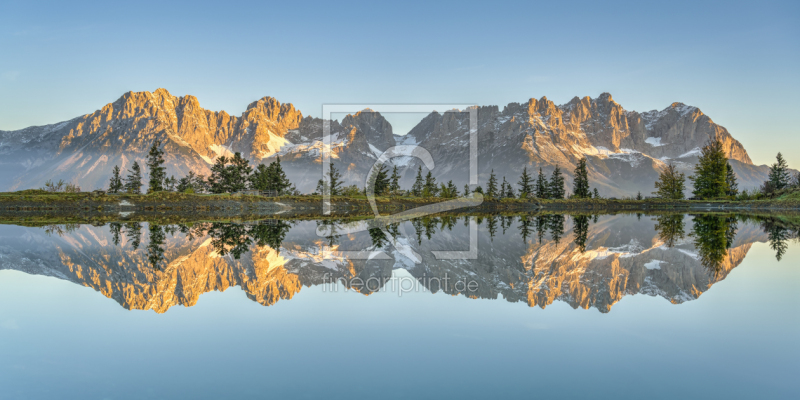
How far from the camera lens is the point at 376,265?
15.7m

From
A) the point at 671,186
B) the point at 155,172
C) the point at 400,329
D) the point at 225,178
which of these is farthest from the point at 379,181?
the point at 400,329

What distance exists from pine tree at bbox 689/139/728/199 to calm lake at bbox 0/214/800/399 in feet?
279

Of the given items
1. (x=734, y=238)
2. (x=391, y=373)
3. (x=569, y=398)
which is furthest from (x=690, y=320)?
(x=734, y=238)

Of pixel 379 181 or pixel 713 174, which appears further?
pixel 379 181

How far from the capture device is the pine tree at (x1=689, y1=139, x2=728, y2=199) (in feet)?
282

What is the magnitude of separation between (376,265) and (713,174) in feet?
310

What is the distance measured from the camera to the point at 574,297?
1007 cm

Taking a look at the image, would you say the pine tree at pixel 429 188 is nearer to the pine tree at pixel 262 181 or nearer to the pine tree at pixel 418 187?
the pine tree at pixel 418 187

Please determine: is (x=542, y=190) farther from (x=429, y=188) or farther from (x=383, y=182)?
(x=383, y=182)

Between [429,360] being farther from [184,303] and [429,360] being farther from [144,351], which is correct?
[184,303]

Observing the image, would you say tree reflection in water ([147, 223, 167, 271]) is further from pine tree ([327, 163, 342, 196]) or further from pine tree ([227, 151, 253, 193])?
pine tree ([327, 163, 342, 196])

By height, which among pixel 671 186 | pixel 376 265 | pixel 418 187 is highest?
pixel 671 186

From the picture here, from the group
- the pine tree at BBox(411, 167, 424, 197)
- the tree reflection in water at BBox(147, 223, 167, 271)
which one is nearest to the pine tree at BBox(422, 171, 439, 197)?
the pine tree at BBox(411, 167, 424, 197)

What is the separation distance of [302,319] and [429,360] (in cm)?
307
